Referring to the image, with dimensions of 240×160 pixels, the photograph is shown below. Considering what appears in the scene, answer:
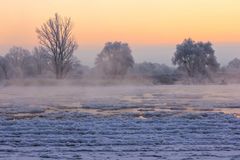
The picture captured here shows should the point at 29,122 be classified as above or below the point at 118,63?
below

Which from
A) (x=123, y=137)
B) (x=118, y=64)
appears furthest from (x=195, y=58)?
(x=123, y=137)

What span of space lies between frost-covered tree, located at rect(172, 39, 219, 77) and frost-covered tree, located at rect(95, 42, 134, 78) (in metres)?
8.88

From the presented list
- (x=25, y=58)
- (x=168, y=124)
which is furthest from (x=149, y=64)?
(x=168, y=124)

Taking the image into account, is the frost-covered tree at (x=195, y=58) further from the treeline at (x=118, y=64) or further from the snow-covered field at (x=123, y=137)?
the snow-covered field at (x=123, y=137)

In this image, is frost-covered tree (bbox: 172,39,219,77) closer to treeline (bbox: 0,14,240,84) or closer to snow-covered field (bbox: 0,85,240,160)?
treeline (bbox: 0,14,240,84)

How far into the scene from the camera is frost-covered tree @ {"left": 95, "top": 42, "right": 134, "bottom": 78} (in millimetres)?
78206

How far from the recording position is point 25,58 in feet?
333

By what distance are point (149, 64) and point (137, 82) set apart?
6285 cm

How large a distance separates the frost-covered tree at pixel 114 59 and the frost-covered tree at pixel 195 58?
8881mm

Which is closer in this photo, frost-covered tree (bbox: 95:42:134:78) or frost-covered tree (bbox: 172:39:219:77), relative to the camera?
frost-covered tree (bbox: 172:39:219:77)

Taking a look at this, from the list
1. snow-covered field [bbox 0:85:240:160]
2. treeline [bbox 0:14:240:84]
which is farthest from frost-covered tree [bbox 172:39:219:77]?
snow-covered field [bbox 0:85:240:160]

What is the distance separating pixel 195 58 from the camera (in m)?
73.6

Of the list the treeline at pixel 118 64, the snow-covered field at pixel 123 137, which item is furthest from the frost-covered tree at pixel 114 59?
the snow-covered field at pixel 123 137

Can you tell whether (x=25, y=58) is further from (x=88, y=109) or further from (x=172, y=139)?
(x=172, y=139)
